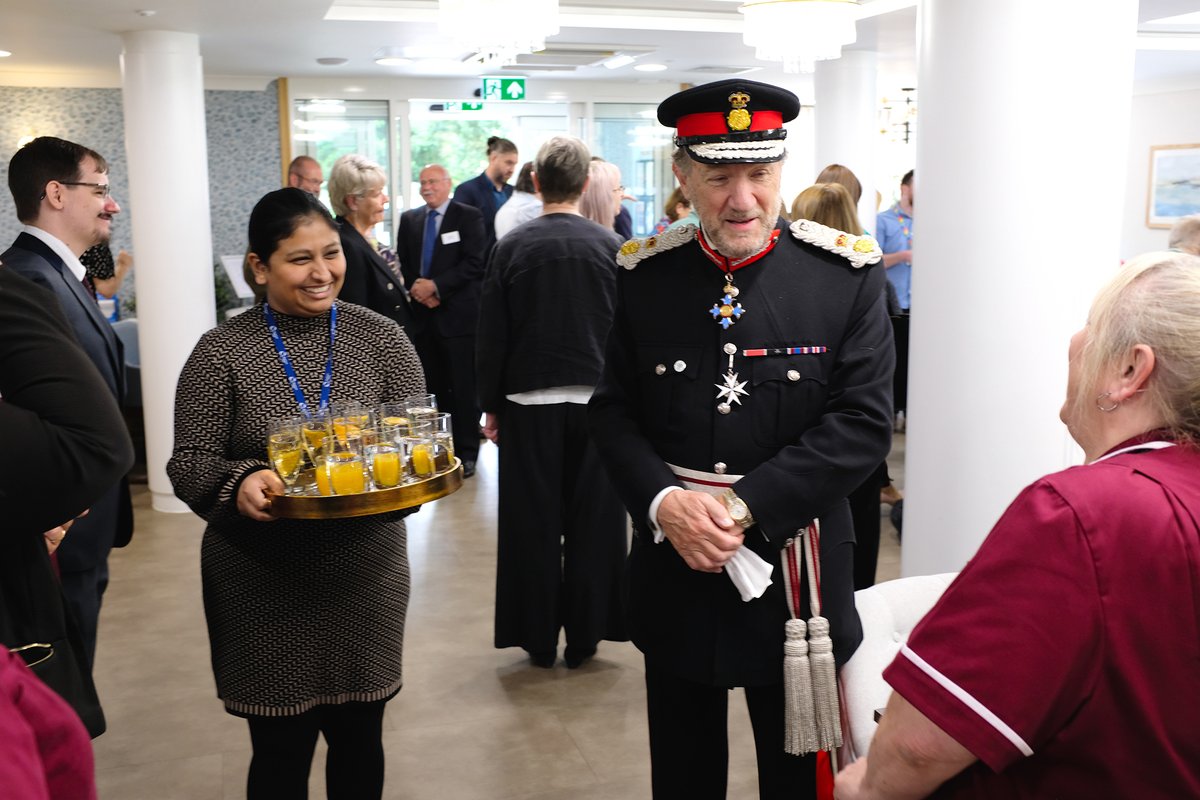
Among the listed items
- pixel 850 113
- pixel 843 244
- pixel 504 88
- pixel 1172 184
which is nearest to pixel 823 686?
pixel 843 244

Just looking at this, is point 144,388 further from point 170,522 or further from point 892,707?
point 892,707

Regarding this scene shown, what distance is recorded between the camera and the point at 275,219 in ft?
7.98

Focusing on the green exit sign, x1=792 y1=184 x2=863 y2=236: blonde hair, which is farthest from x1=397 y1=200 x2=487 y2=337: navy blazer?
the green exit sign

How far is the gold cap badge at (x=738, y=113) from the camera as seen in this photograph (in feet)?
7.12

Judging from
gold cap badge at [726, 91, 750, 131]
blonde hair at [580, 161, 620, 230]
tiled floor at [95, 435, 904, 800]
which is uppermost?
gold cap badge at [726, 91, 750, 131]

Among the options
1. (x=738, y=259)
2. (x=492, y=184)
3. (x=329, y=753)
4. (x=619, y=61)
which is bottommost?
(x=329, y=753)

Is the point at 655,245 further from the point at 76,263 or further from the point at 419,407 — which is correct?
the point at 76,263

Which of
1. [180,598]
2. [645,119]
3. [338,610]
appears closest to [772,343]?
[338,610]

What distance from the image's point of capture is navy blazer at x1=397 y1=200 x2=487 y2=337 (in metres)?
7.16

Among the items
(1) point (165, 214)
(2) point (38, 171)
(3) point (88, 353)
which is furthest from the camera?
(1) point (165, 214)

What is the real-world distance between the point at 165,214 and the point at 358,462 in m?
4.66

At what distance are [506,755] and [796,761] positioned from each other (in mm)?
1495

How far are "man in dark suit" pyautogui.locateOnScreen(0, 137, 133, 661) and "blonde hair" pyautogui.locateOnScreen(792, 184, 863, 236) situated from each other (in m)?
2.41

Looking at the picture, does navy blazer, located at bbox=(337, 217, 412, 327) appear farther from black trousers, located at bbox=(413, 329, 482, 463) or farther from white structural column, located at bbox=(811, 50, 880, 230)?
white structural column, located at bbox=(811, 50, 880, 230)
